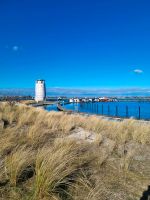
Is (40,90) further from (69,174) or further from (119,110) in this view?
(69,174)

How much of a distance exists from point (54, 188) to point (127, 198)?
129 cm

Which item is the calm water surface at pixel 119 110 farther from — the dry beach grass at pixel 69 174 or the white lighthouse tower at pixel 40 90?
the dry beach grass at pixel 69 174

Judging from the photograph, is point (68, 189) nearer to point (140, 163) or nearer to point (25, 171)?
point (25, 171)

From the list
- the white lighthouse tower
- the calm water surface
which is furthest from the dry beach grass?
the white lighthouse tower

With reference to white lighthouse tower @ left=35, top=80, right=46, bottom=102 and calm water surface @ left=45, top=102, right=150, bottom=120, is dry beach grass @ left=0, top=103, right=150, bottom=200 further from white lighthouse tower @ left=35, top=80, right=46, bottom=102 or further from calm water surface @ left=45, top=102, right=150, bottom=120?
white lighthouse tower @ left=35, top=80, right=46, bottom=102

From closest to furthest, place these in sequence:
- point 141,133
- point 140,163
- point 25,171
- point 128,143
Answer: point 25,171 < point 140,163 < point 128,143 < point 141,133

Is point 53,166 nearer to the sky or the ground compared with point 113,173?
nearer to the sky

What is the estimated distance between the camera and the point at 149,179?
5914 mm

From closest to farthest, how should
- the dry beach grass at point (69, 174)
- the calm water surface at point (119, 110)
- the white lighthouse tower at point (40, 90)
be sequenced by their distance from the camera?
1. the dry beach grass at point (69, 174)
2. the calm water surface at point (119, 110)
3. the white lighthouse tower at point (40, 90)

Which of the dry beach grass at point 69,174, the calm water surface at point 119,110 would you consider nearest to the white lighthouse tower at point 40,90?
the calm water surface at point 119,110

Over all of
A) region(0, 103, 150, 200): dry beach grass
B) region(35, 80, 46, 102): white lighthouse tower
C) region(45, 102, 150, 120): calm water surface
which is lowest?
region(45, 102, 150, 120): calm water surface

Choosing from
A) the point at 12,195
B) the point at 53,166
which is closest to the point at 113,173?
the point at 53,166

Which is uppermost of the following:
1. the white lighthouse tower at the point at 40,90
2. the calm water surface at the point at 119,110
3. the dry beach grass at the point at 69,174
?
the white lighthouse tower at the point at 40,90

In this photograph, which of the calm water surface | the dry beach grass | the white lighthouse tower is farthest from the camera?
the white lighthouse tower
